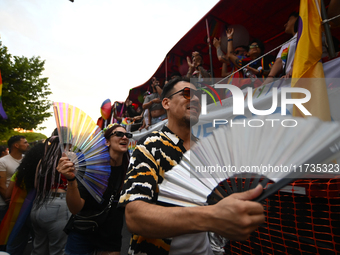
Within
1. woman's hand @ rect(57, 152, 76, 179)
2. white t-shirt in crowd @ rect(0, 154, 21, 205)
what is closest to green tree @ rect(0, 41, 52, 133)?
white t-shirt in crowd @ rect(0, 154, 21, 205)

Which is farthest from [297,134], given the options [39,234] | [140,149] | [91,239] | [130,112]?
[130,112]

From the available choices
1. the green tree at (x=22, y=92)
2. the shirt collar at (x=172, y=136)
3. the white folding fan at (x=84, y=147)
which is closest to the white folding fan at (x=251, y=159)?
the shirt collar at (x=172, y=136)

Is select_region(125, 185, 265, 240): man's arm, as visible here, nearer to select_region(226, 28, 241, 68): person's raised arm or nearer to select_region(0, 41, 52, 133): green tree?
select_region(226, 28, 241, 68): person's raised arm

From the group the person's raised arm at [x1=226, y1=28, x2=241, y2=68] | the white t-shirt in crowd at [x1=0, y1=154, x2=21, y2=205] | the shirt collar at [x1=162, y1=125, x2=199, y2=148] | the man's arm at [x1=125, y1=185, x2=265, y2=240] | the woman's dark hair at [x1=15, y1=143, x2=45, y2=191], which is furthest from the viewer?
the person's raised arm at [x1=226, y1=28, x2=241, y2=68]

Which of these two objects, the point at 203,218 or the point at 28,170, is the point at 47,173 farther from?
the point at 203,218

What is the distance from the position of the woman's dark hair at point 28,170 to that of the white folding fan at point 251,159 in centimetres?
228

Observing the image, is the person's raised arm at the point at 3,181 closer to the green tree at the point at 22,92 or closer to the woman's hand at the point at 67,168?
the woman's hand at the point at 67,168

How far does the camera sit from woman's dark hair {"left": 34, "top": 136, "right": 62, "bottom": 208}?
6.88ft

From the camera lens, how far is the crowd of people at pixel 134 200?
→ 24.9 inches

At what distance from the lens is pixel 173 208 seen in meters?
0.68

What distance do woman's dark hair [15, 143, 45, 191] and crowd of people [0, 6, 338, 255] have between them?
1 centimetres

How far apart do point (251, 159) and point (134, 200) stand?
499 mm

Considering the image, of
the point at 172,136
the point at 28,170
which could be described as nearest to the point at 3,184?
the point at 28,170

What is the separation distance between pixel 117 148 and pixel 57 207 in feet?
3.38
